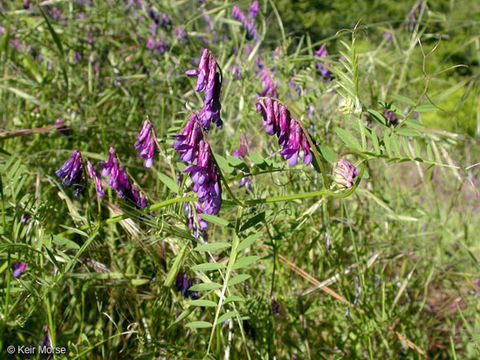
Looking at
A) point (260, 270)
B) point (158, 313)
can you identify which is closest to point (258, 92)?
point (260, 270)

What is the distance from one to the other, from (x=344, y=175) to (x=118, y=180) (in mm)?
490

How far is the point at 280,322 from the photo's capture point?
4.23 ft

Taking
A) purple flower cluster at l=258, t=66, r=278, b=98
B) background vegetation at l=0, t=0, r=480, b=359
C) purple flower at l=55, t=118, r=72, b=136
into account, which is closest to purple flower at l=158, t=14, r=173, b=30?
background vegetation at l=0, t=0, r=480, b=359

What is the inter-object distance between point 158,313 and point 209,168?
1.70ft

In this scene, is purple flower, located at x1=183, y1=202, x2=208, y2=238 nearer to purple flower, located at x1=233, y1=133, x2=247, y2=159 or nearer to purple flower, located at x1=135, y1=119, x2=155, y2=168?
purple flower, located at x1=135, y1=119, x2=155, y2=168

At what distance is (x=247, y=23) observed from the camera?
218 centimetres

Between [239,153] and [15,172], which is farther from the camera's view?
[239,153]

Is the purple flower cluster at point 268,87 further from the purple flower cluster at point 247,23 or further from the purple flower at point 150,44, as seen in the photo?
the purple flower at point 150,44

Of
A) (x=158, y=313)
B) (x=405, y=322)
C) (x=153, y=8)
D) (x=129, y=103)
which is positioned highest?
(x=153, y=8)

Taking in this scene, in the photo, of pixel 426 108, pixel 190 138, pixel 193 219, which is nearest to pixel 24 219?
pixel 193 219

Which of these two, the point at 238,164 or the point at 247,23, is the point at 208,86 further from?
the point at 247,23

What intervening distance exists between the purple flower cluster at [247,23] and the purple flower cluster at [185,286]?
1.40m

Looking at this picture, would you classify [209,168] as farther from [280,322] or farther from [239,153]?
[280,322]

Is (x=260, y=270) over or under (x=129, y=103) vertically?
under
